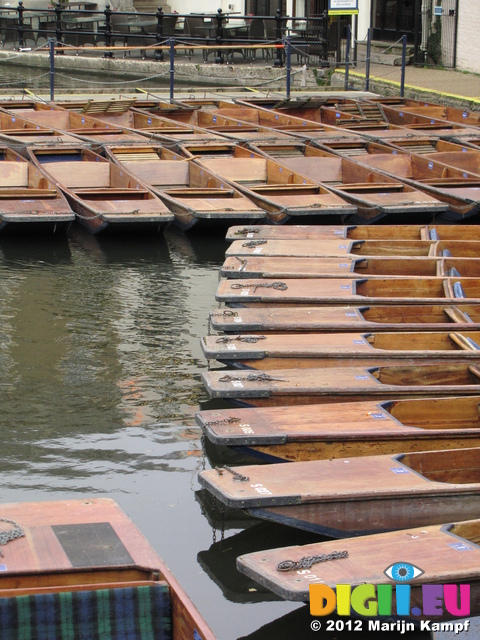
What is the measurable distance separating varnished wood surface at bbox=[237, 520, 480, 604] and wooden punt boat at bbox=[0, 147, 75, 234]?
257 inches

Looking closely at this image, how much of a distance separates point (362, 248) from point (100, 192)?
3.28 meters

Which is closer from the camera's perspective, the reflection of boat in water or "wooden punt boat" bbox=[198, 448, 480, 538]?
"wooden punt boat" bbox=[198, 448, 480, 538]

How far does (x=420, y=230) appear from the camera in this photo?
31.2 feet

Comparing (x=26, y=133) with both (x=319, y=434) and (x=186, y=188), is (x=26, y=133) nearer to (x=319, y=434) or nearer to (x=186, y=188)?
(x=186, y=188)

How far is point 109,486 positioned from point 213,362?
2119 millimetres

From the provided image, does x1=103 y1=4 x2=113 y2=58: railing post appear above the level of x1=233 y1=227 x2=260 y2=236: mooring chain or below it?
above

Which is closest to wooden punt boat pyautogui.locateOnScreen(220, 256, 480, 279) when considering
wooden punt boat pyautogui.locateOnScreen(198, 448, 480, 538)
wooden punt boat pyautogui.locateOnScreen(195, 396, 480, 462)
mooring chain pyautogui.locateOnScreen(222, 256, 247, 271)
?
mooring chain pyautogui.locateOnScreen(222, 256, 247, 271)

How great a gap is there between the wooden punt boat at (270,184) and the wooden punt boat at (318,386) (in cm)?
436

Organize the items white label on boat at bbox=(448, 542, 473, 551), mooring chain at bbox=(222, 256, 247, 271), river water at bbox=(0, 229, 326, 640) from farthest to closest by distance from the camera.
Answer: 1. mooring chain at bbox=(222, 256, 247, 271)
2. river water at bbox=(0, 229, 326, 640)
3. white label on boat at bbox=(448, 542, 473, 551)

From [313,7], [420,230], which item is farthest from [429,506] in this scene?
[313,7]

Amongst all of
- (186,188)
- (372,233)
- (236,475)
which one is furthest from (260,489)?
(186,188)

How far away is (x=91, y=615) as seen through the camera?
3.83m

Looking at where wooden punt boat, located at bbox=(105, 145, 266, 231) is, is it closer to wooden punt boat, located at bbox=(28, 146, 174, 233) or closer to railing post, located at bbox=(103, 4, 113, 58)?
wooden punt boat, located at bbox=(28, 146, 174, 233)

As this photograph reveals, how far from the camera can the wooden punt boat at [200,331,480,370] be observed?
21.7 feet
